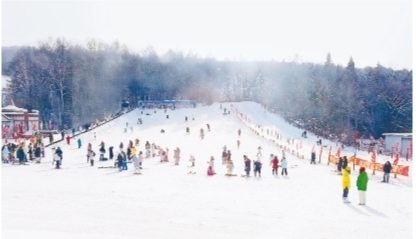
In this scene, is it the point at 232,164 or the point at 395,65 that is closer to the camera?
the point at 395,65

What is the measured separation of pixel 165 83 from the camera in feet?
27.0

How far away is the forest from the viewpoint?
272 inches

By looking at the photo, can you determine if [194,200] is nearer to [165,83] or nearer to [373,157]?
[165,83]

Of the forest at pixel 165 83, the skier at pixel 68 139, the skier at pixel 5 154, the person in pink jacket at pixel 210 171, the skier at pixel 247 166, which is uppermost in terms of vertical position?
the forest at pixel 165 83

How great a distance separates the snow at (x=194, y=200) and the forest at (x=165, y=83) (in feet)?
2.22

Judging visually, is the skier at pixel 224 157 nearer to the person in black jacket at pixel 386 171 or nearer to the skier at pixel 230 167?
the skier at pixel 230 167

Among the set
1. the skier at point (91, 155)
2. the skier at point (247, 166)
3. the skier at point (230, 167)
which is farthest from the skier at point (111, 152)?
the skier at point (247, 166)

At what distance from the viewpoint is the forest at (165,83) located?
22.7 feet

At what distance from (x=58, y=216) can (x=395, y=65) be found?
552cm

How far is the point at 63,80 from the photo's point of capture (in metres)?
7.47

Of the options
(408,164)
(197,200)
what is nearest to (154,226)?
(197,200)

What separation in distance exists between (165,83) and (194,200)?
114 inches

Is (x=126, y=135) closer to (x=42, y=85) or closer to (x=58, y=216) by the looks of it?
(x=42, y=85)

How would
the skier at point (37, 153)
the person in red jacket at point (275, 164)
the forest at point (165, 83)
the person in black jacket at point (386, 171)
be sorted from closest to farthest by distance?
the forest at point (165, 83), the person in black jacket at point (386, 171), the person in red jacket at point (275, 164), the skier at point (37, 153)
